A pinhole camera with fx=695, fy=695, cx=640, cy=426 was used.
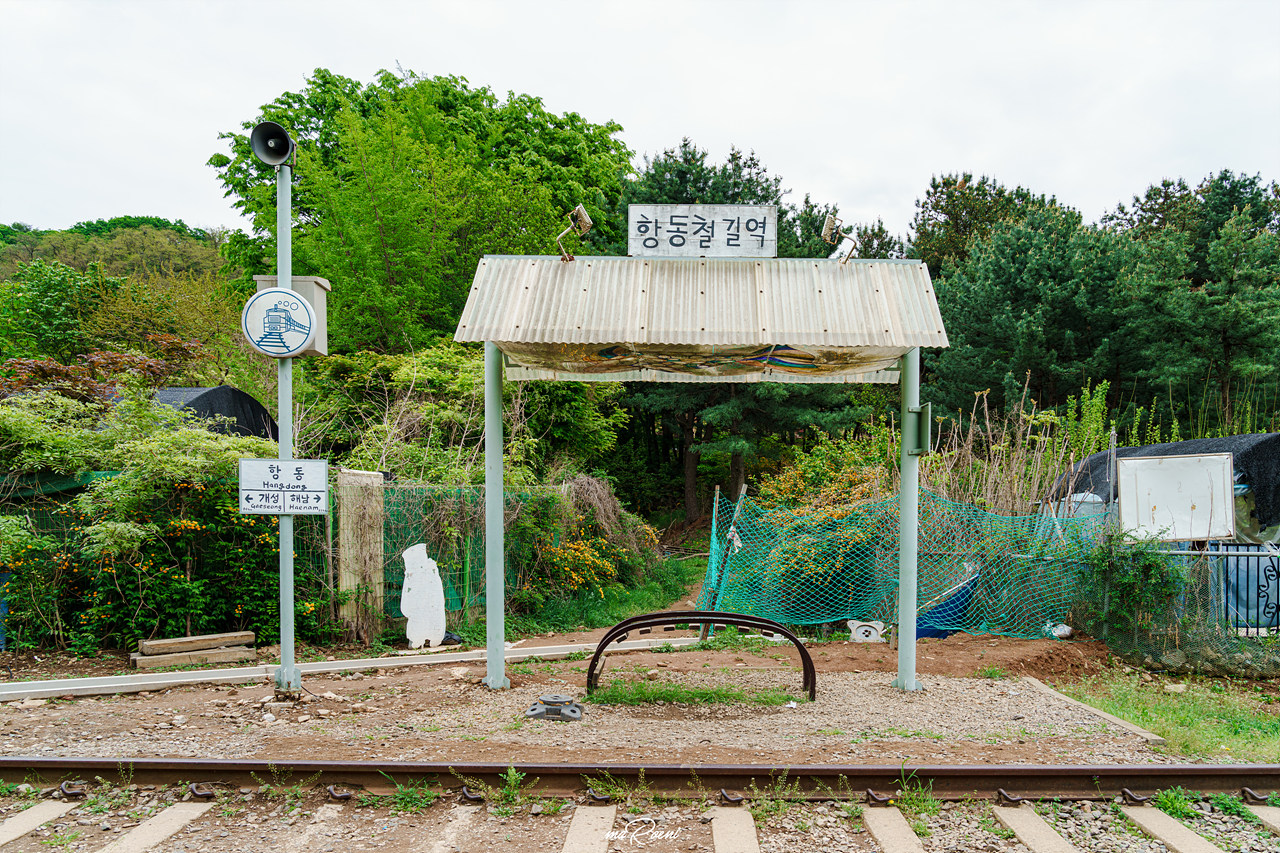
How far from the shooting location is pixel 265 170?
77.9 feet

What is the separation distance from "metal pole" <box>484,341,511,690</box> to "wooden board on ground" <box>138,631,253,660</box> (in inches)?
125

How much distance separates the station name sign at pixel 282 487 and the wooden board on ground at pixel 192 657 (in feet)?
8.07

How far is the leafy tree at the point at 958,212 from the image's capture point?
32.1m

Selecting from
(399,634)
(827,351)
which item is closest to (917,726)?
(827,351)

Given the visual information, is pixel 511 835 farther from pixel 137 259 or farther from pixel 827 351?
pixel 137 259

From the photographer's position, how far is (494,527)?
22.2 ft

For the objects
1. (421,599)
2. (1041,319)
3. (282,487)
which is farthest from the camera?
(1041,319)

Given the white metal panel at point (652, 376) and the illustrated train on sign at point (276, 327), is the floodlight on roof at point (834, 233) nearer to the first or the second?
the white metal panel at point (652, 376)

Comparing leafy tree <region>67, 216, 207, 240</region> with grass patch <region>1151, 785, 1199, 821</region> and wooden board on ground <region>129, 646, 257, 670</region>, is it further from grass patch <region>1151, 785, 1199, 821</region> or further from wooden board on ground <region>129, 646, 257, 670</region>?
grass patch <region>1151, 785, 1199, 821</region>

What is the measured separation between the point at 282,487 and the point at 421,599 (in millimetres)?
3001

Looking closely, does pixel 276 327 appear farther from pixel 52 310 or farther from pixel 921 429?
pixel 52 310

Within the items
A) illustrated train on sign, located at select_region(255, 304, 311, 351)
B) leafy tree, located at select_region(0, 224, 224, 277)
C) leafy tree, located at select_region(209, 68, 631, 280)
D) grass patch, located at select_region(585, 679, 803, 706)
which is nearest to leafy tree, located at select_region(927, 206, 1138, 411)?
leafy tree, located at select_region(209, 68, 631, 280)

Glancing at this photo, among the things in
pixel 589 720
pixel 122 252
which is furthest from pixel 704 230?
pixel 122 252

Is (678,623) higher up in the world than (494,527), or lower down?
lower down
